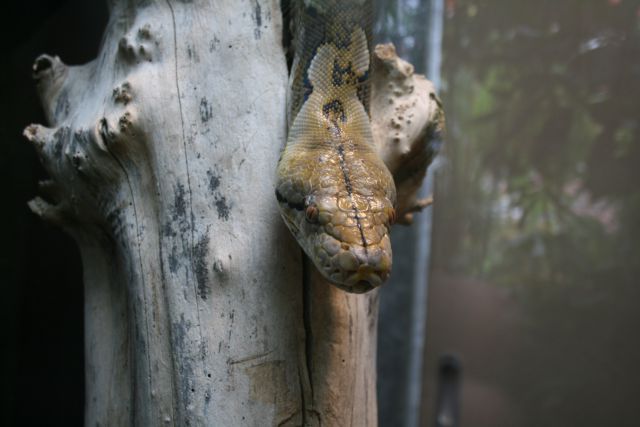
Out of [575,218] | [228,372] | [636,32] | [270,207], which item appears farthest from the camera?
[575,218]

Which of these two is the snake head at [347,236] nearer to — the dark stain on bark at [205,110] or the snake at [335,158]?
the snake at [335,158]

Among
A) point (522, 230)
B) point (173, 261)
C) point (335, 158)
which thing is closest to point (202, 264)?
point (173, 261)

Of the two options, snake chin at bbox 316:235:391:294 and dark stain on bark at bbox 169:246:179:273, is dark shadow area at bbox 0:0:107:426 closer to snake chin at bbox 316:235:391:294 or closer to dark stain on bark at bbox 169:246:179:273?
dark stain on bark at bbox 169:246:179:273

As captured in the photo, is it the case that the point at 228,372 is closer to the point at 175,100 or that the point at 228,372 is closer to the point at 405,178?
the point at 175,100

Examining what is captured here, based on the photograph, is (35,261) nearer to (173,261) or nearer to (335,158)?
(173,261)

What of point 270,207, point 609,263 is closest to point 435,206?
point 609,263
